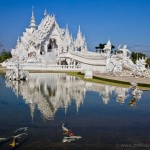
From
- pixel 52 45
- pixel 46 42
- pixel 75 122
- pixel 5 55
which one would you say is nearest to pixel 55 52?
pixel 46 42

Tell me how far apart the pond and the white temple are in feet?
67.1

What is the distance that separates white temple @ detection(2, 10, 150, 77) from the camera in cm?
3991

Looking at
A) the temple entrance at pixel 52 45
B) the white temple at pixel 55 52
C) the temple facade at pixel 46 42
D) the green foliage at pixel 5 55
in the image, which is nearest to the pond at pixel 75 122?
the white temple at pixel 55 52

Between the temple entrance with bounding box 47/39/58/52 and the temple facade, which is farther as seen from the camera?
the temple entrance with bounding box 47/39/58/52

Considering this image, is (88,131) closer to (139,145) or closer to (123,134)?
(123,134)

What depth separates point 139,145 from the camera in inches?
252

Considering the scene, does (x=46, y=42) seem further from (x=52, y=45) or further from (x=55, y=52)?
(x=52, y=45)

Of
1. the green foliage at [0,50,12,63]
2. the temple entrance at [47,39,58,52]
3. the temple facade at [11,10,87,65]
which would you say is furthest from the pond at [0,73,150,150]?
the green foliage at [0,50,12,63]

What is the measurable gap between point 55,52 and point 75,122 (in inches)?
1761

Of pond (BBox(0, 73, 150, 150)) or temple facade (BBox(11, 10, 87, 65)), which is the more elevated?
temple facade (BBox(11, 10, 87, 65))

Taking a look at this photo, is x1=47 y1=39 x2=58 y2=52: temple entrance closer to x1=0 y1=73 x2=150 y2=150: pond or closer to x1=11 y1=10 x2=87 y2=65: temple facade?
x1=11 y1=10 x2=87 y2=65: temple facade

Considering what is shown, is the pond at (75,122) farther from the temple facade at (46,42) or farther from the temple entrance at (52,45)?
the temple entrance at (52,45)

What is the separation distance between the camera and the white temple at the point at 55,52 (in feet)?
131

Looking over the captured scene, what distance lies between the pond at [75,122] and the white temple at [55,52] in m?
20.5
